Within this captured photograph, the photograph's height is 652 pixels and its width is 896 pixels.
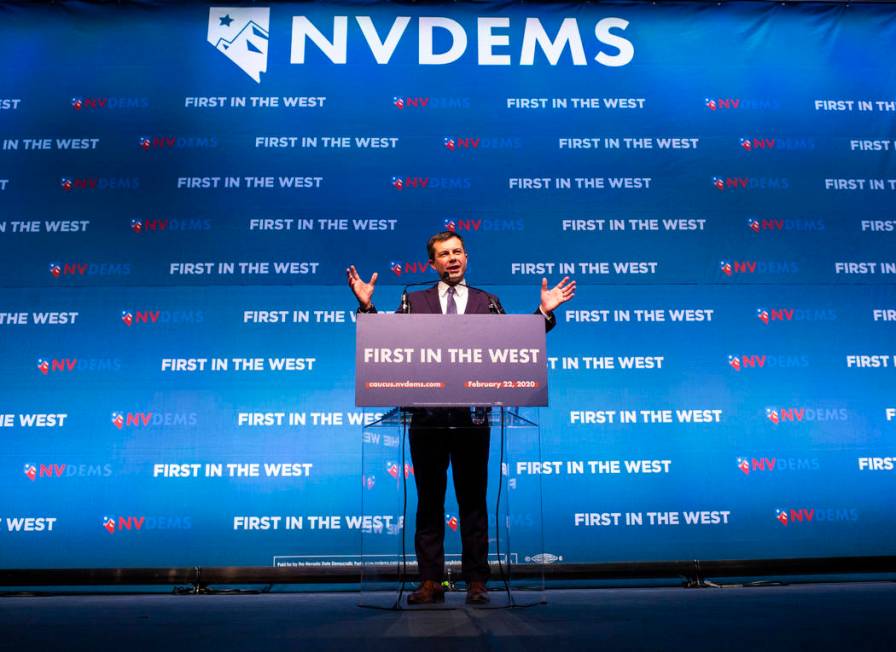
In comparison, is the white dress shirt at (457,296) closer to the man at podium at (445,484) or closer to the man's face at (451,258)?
the man's face at (451,258)

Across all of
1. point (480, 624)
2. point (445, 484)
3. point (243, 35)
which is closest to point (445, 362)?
point (445, 484)

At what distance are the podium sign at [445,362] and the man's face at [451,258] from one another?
534 millimetres

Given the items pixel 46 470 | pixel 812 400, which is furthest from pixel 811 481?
pixel 46 470

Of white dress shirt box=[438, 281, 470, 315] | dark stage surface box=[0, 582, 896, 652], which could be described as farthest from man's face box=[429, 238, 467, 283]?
dark stage surface box=[0, 582, 896, 652]

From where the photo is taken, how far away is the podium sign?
8.46 feet

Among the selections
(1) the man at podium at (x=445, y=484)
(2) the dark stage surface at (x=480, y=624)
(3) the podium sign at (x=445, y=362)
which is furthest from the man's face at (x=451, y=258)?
(2) the dark stage surface at (x=480, y=624)

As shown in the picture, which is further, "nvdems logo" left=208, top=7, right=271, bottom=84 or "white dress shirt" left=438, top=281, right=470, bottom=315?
"nvdems logo" left=208, top=7, right=271, bottom=84

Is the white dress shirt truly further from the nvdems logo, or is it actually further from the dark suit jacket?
the nvdems logo

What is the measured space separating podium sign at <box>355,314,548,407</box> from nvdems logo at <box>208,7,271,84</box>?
10.6ft

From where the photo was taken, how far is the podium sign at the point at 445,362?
258 centimetres

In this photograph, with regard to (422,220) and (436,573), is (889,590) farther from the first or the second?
(422,220)

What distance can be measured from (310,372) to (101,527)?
1.47 meters

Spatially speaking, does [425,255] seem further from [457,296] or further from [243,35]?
[243,35]

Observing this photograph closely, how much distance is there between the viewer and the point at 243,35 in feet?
17.2
